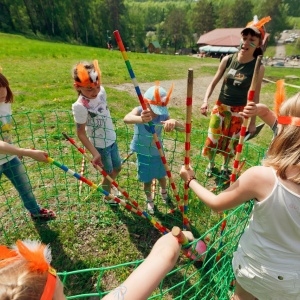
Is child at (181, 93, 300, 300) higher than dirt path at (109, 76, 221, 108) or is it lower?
higher

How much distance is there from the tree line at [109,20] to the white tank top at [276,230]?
138ft

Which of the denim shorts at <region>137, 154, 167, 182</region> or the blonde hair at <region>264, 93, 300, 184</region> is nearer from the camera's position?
the blonde hair at <region>264, 93, 300, 184</region>

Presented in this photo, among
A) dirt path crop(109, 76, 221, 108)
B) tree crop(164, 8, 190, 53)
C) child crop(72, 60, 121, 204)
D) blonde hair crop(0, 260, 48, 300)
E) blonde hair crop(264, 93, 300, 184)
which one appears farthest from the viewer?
tree crop(164, 8, 190, 53)

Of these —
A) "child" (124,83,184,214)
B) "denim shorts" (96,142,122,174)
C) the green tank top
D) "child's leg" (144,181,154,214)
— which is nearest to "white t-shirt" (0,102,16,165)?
"denim shorts" (96,142,122,174)

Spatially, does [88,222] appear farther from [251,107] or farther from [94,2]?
[94,2]

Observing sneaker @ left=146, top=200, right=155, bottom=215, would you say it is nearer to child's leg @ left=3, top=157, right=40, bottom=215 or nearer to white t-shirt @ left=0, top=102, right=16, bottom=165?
child's leg @ left=3, top=157, right=40, bottom=215

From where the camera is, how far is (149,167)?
2.84 metres

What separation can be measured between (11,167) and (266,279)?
2250 millimetres

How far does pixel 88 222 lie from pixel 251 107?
2063 mm

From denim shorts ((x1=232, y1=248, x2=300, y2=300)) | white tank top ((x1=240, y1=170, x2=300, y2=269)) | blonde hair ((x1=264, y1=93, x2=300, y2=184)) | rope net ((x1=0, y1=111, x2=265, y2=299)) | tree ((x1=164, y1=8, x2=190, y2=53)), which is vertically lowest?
tree ((x1=164, y1=8, x2=190, y2=53))

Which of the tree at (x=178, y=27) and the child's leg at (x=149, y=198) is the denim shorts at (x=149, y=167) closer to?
the child's leg at (x=149, y=198)

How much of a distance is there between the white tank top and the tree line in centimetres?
4211

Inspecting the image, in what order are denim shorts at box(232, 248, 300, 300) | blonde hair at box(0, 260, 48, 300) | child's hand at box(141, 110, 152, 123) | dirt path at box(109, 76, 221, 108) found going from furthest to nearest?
dirt path at box(109, 76, 221, 108)
child's hand at box(141, 110, 152, 123)
denim shorts at box(232, 248, 300, 300)
blonde hair at box(0, 260, 48, 300)

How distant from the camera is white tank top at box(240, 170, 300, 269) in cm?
125
